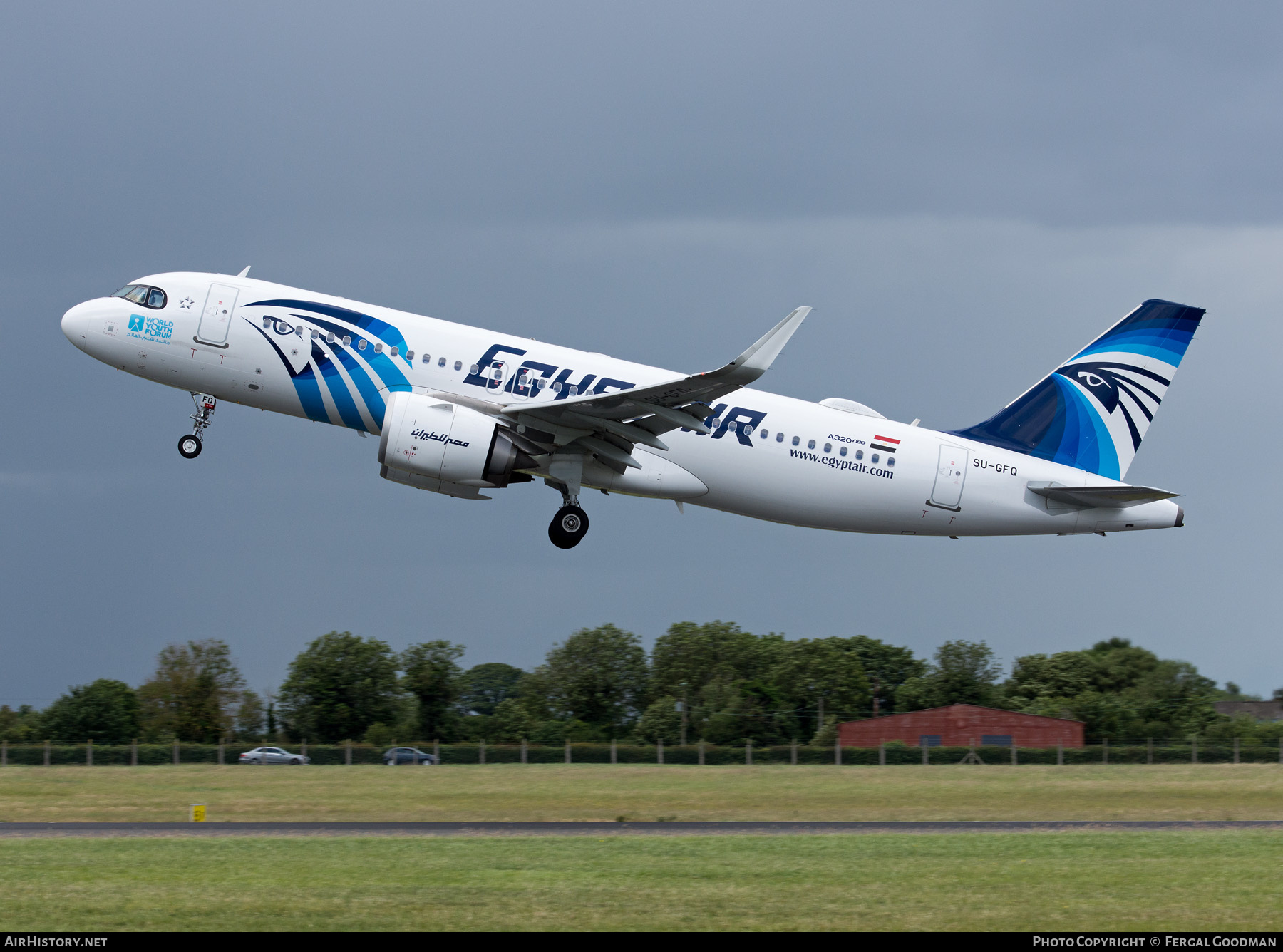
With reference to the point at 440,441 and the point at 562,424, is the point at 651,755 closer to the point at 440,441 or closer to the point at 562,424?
the point at 562,424

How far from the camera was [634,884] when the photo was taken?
1961 centimetres

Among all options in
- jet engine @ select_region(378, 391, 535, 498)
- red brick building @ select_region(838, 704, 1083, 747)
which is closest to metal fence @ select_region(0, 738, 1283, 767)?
red brick building @ select_region(838, 704, 1083, 747)

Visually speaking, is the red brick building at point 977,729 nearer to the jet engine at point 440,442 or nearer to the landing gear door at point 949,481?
the landing gear door at point 949,481

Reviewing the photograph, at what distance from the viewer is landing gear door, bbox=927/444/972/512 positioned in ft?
109

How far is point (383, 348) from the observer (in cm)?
3083

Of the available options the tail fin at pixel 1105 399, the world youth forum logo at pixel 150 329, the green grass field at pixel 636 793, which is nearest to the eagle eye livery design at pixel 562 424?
the world youth forum logo at pixel 150 329

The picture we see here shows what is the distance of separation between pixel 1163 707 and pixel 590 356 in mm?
60458

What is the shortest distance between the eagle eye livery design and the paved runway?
6957 mm

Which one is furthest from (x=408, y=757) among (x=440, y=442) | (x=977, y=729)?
(x=977, y=729)

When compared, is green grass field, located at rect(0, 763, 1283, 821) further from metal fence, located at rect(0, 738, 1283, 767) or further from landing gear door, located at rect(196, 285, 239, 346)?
landing gear door, located at rect(196, 285, 239, 346)

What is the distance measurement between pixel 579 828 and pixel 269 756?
25.5 metres

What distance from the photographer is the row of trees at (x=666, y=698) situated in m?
77.6
